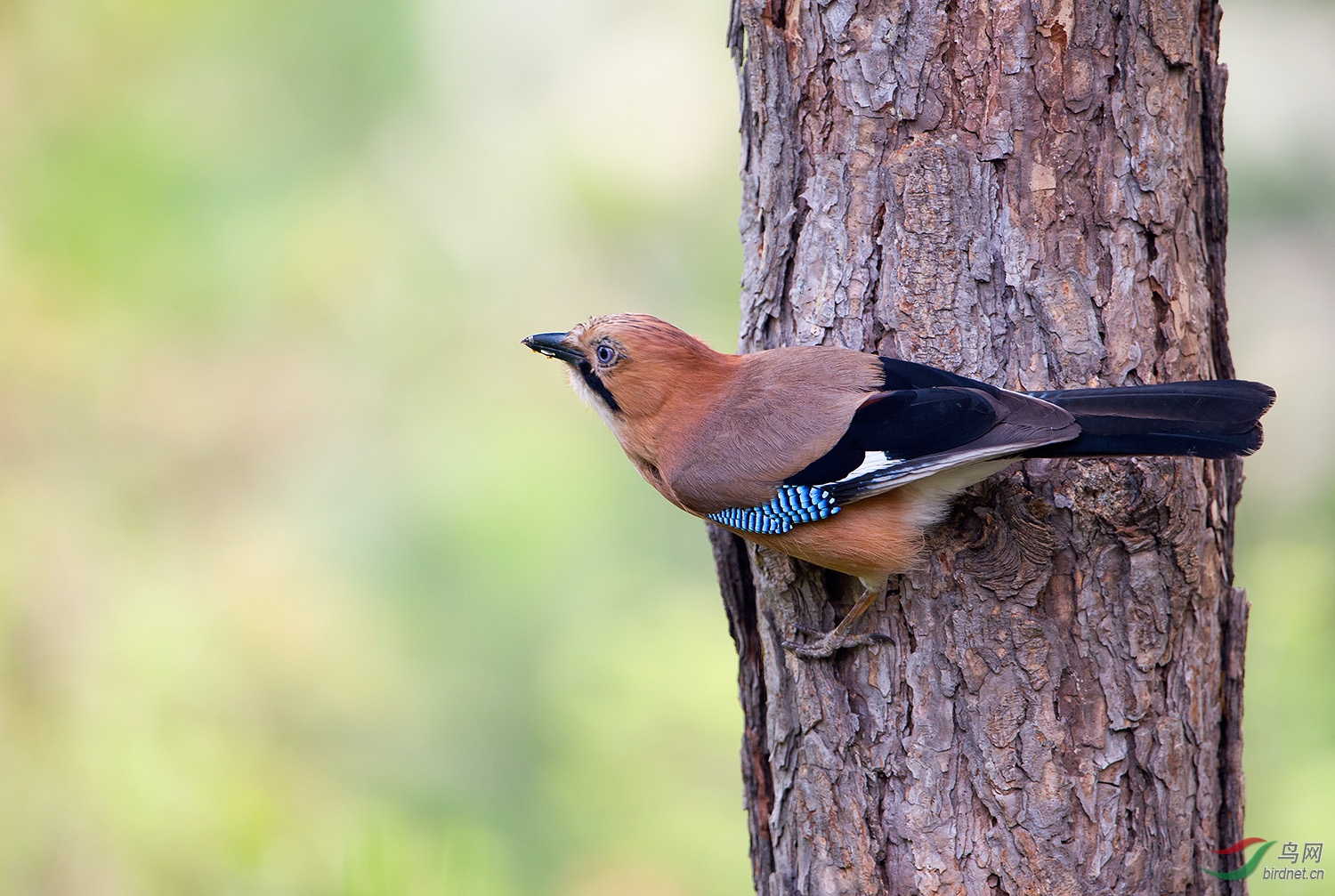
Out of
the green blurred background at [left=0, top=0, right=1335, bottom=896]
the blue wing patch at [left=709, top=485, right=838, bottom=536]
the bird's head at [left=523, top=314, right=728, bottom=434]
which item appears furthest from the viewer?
the green blurred background at [left=0, top=0, right=1335, bottom=896]

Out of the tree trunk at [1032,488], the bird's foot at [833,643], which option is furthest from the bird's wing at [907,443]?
the bird's foot at [833,643]

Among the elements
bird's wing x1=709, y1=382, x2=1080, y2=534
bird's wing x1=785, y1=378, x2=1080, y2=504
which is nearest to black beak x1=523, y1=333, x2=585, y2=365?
bird's wing x1=709, y1=382, x2=1080, y2=534

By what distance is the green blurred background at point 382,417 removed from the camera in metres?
5.10

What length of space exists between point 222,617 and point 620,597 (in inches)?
89.1

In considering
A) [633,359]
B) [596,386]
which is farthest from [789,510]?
[596,386]

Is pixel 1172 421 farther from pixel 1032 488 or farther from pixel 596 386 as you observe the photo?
pixel 596 386

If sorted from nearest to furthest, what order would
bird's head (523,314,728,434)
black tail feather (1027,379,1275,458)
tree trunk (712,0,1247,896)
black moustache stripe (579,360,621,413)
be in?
black tail feather (1027,379,1275,458) < tree trunk (712,0,1247,896) < bird's head (523,314,728,434) < black moustache stripe (579,360,621,413)

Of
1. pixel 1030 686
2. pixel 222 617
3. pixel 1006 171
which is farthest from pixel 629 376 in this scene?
pixel 222 617

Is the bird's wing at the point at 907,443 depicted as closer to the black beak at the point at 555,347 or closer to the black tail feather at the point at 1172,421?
the black tail feather at the point at 1172,421

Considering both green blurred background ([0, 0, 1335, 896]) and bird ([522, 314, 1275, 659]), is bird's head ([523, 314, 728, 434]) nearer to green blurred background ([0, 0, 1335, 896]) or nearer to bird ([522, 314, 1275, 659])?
bird ([522, 314, 1275, 659])

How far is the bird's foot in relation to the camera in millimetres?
2824

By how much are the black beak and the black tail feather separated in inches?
58.5

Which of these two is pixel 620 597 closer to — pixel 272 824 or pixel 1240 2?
pixel 272 824

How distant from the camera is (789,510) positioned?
279 cm
